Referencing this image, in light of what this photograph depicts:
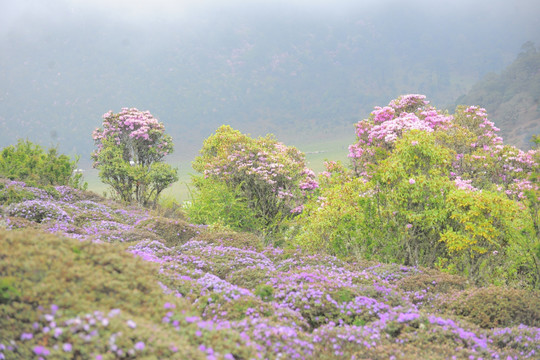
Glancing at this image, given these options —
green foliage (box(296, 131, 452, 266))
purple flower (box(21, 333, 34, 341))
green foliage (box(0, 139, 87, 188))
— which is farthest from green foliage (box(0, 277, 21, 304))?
green foliage (box(0, 139, 87, 188))

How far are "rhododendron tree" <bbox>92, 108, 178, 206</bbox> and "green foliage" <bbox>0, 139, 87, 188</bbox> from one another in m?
1.75

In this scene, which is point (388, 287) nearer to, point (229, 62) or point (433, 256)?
point (433, 256)

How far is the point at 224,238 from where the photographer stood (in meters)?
9.94

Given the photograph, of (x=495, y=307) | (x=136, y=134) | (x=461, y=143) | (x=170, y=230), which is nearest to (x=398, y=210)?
(x=495, y=307)

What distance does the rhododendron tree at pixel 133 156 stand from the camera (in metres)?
21.1

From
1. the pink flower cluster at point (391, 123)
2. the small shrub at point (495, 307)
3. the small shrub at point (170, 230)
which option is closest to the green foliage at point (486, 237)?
the small shrub at point (495, 307)

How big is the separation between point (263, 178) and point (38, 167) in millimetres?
11392

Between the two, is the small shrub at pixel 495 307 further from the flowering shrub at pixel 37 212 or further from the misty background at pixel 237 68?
the misty background at pixel 237 68

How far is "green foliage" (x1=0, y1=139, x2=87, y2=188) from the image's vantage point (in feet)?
58.3

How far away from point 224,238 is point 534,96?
79716mm

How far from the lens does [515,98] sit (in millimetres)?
76125

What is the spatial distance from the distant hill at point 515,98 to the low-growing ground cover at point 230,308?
2356 inches

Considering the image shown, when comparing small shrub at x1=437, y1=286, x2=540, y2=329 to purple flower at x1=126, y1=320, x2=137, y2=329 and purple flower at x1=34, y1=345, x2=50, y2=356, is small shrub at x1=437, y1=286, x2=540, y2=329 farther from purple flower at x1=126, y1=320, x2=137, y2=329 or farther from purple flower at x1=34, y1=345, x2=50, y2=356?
purple flower at x1=34, y1=345, x2=50, y2=356

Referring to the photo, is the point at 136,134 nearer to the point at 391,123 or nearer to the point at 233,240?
the point at 391,123
